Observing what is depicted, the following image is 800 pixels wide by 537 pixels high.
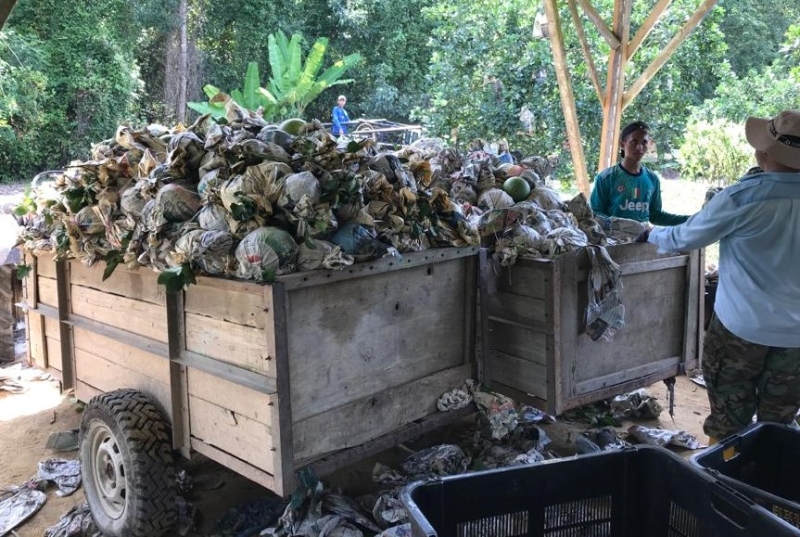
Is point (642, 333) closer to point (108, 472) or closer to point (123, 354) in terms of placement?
point (123, 354)

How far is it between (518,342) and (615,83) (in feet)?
16.6

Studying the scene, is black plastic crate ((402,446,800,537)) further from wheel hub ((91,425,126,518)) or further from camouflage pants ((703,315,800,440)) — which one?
wheel hub ((91,425,126,518))

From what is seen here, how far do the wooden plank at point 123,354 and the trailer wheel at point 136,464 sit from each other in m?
0.13

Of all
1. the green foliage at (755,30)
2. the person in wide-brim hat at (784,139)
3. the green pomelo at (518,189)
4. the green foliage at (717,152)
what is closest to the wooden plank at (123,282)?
the green pomelo at (518,189)

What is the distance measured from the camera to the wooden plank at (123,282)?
291 cm

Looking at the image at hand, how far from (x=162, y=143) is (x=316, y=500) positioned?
201 cm

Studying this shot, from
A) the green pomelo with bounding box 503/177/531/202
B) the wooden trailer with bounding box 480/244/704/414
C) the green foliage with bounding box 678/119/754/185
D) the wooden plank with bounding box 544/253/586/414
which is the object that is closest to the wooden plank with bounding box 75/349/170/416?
the wooden trailer with bounding box 480/244/704/414

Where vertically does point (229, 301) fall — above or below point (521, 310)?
above

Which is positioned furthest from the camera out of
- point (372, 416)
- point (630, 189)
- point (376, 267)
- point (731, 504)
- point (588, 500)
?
point (630, 189)

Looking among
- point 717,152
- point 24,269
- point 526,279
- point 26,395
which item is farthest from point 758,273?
point 717,152

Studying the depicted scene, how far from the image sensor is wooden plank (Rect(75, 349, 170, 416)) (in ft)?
9.75

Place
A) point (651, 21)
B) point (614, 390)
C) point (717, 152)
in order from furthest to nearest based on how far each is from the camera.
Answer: point (717, 152), point (651, 21), point (614, 390)

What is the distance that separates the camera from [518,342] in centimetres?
321

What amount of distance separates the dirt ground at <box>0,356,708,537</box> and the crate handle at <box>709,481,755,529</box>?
230cm
